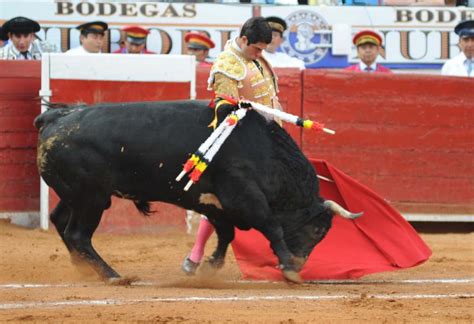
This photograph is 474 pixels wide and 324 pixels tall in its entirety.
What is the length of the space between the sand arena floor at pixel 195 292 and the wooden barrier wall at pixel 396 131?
3.95 ft

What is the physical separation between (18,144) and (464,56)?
3.81 meters

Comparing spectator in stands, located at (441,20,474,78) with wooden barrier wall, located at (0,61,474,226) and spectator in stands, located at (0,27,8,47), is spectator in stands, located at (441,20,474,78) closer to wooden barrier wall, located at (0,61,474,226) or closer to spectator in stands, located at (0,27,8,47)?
wooden barrier wall, located at (0,61,474,226)

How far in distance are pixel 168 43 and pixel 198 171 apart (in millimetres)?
4199

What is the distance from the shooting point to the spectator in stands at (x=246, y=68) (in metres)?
6.26

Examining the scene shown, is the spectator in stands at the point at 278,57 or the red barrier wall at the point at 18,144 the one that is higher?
the spectator in stands at the point at 278,57

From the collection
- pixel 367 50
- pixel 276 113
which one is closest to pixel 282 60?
pixel 367 50

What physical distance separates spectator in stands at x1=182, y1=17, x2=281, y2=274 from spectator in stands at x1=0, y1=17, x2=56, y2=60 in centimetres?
308

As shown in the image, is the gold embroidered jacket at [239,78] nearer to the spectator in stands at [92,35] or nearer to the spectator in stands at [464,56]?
the spectator in stands at [92,35]

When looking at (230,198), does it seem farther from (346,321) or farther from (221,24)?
(221,24)

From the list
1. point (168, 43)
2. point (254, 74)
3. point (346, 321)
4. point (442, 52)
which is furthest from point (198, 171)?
point (442, 52)

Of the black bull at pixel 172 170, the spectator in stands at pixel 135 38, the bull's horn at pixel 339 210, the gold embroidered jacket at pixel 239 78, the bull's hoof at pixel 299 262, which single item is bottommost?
the bull's hoof at pixel 299 262

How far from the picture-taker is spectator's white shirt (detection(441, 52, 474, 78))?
9828 mm

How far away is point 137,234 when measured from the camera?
886 cm

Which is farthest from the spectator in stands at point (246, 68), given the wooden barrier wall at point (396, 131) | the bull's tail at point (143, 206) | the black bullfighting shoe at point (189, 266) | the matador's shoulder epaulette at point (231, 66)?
the wooden barrier wall at point (396, 131)
